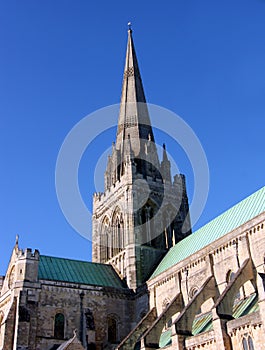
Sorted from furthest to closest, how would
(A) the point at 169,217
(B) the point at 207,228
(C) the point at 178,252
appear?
(A) the point at 169,217, (C) the point at 178,252, (B) the point at 207,228

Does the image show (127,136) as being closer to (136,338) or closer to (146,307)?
(146,307)

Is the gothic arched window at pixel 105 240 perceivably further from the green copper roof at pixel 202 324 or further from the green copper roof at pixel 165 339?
the green copper roof at pixel 202 324

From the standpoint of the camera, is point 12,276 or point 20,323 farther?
point 12,276

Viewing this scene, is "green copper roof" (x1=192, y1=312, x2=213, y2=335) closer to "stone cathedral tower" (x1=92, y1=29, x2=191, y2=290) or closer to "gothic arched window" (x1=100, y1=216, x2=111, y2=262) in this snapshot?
"stone cathedral tower" (x1=92, y1=29, x2=191, y2=290)

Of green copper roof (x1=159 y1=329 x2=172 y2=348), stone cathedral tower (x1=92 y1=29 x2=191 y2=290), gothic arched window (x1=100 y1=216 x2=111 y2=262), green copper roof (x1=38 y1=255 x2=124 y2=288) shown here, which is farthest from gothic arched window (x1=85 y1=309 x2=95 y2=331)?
gothic arched window (x1=100 y1=216 x2=111 y2=262)

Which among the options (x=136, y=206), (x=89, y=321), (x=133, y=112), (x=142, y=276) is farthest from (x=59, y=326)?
(x=133, y=112)

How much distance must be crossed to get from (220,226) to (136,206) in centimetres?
1168

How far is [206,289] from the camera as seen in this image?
3022cm

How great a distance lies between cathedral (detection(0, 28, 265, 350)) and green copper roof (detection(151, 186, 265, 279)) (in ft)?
0.36

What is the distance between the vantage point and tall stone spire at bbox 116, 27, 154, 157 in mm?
50469

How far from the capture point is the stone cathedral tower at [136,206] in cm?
4266

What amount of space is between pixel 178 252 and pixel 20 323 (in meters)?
13.8

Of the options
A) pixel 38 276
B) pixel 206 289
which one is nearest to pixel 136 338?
pixel 206 289

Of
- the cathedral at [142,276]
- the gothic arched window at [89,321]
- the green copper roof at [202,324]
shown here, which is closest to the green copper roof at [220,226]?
the cathedral at [142,276]
